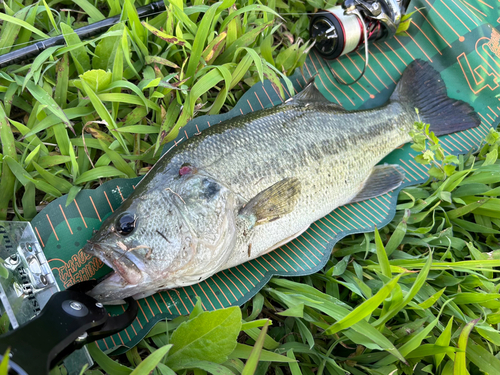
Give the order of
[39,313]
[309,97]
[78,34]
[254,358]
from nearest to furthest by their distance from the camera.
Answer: [39,313], [254,358], [78,34], [309,97]

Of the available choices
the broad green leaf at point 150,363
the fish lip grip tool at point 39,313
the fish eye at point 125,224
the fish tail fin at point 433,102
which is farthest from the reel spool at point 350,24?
the broad green leaf at point 150,363

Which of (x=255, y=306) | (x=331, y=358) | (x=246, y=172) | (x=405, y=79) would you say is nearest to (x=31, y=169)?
(x=246, y=172)

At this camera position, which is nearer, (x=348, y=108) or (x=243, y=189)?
(x=243, y=189)

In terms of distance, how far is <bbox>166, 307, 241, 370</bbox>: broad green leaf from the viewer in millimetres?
1754

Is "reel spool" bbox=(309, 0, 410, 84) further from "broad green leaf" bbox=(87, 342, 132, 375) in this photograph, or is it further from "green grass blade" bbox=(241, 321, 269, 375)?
"broad green leaf" bbox=(87, 342, 132, 375)

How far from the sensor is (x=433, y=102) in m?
3.21

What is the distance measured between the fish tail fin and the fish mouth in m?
2.58

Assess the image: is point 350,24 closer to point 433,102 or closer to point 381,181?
point 433,102

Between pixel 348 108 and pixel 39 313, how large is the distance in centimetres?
277

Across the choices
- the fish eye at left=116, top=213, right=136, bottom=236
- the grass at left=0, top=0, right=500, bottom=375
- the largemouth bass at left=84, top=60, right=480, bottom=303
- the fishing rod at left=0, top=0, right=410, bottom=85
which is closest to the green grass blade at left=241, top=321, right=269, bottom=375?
the grass at left=0, top=0, right=500, bottom=375

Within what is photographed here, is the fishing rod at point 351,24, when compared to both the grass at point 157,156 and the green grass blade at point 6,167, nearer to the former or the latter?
the grass at point 157,156

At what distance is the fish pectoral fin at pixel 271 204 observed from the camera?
85.0 inches

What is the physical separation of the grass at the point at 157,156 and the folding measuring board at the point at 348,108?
107mm

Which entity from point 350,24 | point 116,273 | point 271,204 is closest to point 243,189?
point 271,204
